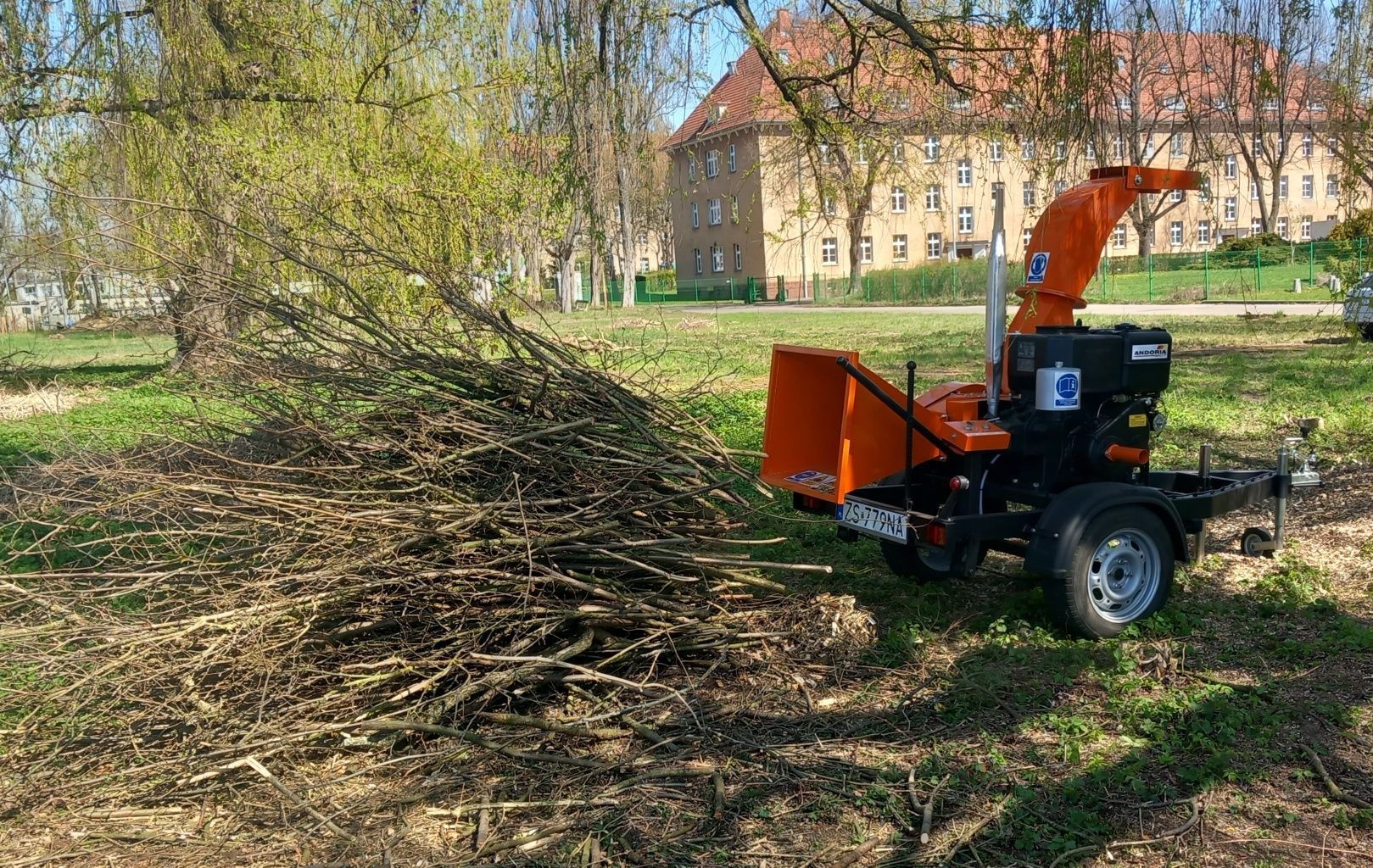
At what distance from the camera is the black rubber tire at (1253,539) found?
19.1 ft

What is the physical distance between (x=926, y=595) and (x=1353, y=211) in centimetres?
486

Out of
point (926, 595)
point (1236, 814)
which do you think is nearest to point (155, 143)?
point (926, 595)

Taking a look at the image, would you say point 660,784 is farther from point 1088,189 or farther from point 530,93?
point 530,93

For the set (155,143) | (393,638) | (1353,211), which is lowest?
(393,638)

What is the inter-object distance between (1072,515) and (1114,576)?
53 centimetres

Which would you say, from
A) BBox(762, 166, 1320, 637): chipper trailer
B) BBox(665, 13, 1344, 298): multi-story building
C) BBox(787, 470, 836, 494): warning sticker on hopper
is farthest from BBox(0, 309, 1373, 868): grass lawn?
BBox(665, 13, 1344, 298): multi-story building

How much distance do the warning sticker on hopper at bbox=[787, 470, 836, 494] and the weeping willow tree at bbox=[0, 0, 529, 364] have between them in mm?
5043

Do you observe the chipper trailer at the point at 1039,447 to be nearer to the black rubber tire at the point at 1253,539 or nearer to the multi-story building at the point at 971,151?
the black rubber tire at the point at 1253,539

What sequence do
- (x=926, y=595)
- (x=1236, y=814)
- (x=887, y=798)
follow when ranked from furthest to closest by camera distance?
(x=926, y=595), (x=887, y=798), (x=1236, y=814)

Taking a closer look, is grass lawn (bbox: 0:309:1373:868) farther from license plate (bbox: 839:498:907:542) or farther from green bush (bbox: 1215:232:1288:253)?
green bush (bbox: 1215:232:1288:253)

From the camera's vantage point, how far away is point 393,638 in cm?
451

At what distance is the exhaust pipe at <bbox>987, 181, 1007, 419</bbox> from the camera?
16.2ft

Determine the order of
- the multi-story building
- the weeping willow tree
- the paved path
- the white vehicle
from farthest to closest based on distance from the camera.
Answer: the paved path
the weeping willow tree
the white vehicle
the multi-story building

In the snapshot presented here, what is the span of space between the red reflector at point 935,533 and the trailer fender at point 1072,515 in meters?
0.39
